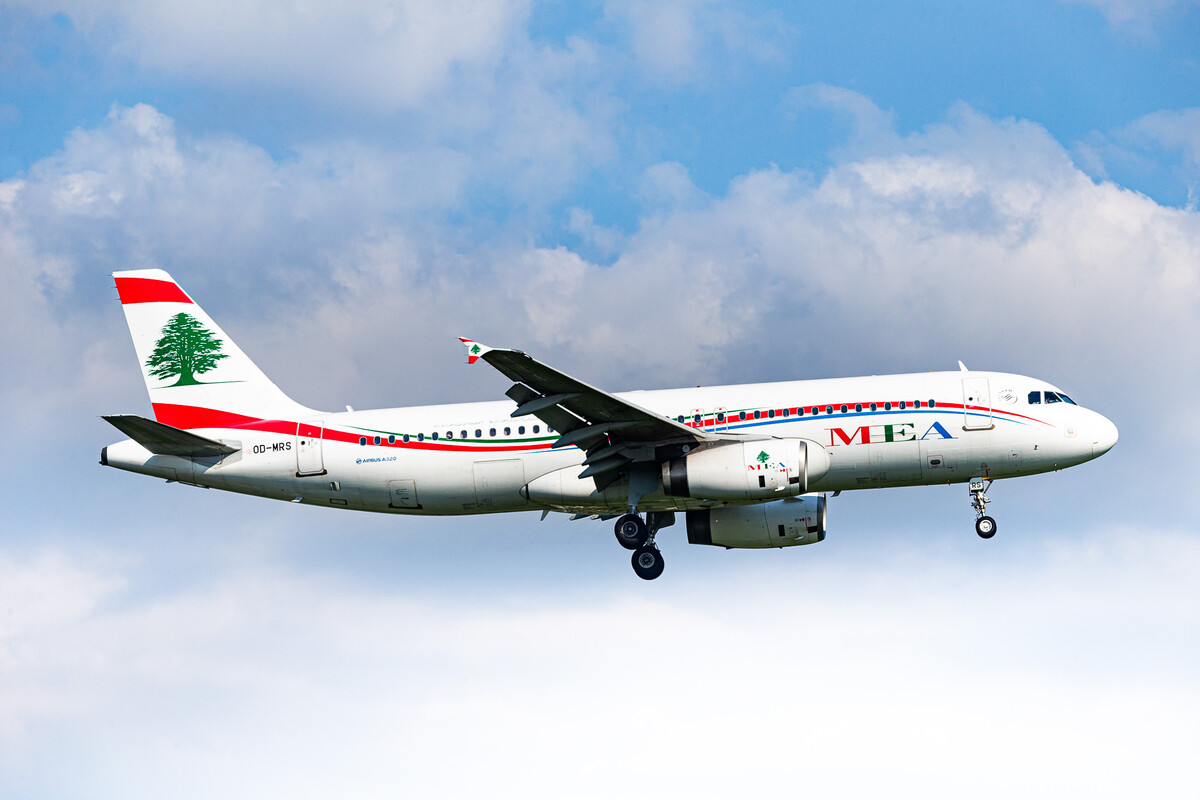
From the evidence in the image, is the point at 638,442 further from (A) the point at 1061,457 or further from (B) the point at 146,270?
(B) the point at 146,270

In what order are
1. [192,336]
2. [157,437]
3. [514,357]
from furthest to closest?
1. [192,336]
2. [157,437]
3. [514,357]

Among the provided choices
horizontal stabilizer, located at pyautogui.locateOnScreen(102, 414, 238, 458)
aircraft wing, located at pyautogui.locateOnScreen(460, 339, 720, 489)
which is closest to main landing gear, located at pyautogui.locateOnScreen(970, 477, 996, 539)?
aircraft wing, located at pyautogui.locateOnScreen(460, 339, 720, 489)

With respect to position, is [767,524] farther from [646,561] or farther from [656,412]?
[656,412]

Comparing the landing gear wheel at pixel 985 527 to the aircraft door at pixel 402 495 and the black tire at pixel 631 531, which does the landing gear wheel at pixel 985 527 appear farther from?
the aircraft door at pixel 402 495

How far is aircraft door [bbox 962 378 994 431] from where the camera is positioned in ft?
123

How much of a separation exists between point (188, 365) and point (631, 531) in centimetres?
1576

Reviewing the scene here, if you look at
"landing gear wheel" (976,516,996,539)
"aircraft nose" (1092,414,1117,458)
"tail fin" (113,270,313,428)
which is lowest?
"landing gear wheel" (976,516,996,539)

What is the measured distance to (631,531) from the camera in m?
39.6

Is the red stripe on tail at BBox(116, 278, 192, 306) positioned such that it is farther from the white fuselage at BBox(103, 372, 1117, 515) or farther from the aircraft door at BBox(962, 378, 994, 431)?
the aircraft door at BBox(962, 378, 994, 431)

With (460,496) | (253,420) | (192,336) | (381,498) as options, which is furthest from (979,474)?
(192,336)

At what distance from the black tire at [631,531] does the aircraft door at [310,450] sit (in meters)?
9.23

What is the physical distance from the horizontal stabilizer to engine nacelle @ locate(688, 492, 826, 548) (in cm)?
1508

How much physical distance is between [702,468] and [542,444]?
5118 millimetres

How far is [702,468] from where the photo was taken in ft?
120
